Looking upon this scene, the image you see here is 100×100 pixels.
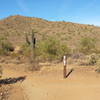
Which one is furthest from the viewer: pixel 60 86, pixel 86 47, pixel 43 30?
pixel 43 30

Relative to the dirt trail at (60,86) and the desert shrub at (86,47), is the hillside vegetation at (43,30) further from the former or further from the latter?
the dirt trail at (60,86)

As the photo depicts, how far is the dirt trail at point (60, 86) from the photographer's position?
10.1 meters

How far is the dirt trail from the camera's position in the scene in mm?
10141

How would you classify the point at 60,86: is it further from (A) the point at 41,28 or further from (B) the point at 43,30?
(A) the point at 41,28

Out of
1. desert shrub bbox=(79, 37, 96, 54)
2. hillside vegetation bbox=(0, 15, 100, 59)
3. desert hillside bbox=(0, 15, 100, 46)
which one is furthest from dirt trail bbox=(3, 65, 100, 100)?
desert hillside bbox=(0, 15, 100, 46)

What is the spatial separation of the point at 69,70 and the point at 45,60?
21.5 ft

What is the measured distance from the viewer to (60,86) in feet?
39.2

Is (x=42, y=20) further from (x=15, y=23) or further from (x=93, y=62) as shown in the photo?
(x=93, y=62)

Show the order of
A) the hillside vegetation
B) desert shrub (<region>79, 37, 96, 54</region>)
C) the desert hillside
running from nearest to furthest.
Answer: desert shrub (<region>79, 37, 96, 54</region>)
the hillside vegetation
the desert hillside

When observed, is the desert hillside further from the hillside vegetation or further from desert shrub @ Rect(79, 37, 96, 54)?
desert shrub @ Rect(79, 37, 96, 54)

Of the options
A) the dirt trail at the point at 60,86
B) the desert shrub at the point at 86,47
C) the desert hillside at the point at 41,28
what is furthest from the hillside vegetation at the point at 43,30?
the dirt trail at the point at 60,86

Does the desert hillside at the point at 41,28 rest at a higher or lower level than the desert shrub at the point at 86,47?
higher

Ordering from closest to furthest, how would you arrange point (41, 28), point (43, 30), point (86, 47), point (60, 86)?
point (60, 86) < point (86, 47) < point (43, 30) < point (41, 28)

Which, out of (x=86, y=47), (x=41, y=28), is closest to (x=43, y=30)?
(x=41, y=28)
